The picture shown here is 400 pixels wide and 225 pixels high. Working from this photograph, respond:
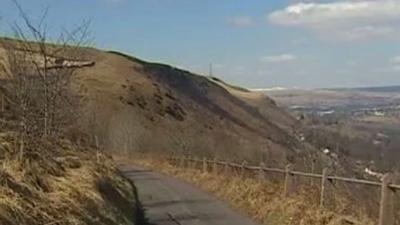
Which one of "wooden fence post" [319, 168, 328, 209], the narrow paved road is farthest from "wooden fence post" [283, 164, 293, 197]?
"wooden fence post" [319, 168, 328, 209]

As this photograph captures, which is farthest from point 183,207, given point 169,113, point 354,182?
point 169,113

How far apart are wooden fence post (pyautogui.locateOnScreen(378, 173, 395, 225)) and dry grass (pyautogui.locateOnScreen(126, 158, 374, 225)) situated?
1076 mm

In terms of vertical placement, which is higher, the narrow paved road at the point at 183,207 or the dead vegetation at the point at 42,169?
the dead vegetation at the point at 42,169

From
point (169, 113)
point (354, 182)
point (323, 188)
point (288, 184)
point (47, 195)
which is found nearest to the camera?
point (47, 195)

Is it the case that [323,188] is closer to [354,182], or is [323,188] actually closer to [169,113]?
[354,182]

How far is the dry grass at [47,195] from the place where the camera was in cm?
1010

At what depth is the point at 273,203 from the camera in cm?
1938

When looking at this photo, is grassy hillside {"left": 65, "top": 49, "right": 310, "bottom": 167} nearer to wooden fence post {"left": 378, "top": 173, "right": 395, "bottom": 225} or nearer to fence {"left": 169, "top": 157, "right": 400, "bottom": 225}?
fence {"left": 169, "top": 157, "right": 400, "bottom": 225}

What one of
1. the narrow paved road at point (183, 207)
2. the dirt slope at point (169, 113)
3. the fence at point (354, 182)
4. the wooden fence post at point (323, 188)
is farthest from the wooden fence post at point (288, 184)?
the dirt slope at point (169, 113)

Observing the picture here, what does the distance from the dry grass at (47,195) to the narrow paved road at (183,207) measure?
5.24ft

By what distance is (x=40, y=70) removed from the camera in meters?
25.5

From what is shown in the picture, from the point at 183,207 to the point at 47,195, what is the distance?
10.8 metres

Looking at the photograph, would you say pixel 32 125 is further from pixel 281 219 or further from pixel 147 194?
pixel 147 194

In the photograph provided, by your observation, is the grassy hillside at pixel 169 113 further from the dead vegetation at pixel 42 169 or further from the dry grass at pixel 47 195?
the dry grass at pixel 47 195
